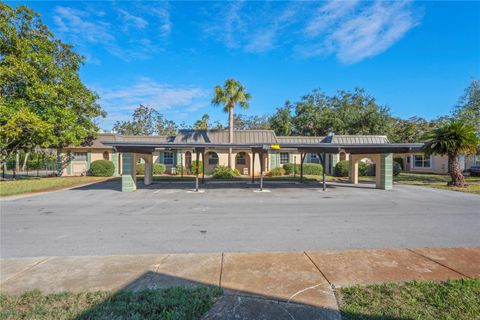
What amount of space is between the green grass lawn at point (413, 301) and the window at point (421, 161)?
32.9 m

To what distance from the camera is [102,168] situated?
A: 22.9m

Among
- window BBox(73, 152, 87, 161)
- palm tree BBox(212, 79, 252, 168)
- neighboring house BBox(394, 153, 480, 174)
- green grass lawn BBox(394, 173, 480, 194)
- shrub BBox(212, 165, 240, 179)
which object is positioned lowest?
green grass lawn BBox(394, 173, 480, 194)

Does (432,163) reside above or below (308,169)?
above

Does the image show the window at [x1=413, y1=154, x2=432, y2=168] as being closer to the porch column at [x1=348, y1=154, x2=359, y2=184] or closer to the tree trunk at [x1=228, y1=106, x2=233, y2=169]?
the porch column at [x1=348, y1=154, x2=359, y2=184]

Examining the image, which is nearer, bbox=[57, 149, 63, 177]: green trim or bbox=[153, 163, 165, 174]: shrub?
bbox=[57, 149, 63, 177]: green trim

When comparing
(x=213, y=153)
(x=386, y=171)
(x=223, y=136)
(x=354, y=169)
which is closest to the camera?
(x=386, y=171)

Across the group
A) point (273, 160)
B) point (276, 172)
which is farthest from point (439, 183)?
point (273, 160)

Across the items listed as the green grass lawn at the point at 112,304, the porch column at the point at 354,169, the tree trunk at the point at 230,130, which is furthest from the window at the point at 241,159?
the green grass lawn at the point at 112,304

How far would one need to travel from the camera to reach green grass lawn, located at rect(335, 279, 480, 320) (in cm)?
274

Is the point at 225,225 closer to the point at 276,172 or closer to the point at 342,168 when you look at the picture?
the point at 276,172

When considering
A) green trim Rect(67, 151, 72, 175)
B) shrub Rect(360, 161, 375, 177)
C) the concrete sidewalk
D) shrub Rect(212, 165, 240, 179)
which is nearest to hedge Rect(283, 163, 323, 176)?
shrub Rect(360, 161, 375, 177)

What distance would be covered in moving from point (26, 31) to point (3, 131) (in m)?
7.51

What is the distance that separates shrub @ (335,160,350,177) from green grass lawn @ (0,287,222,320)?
884 inches

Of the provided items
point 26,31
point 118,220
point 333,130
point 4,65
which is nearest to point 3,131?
point 4,65
